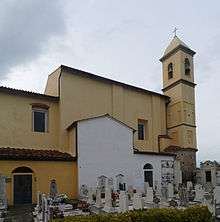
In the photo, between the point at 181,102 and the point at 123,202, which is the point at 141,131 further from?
the point at 123,202

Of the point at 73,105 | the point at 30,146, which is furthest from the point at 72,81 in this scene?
the point at 30,146

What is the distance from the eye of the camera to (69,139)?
2548 cm

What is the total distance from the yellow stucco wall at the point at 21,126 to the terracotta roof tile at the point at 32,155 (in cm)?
91

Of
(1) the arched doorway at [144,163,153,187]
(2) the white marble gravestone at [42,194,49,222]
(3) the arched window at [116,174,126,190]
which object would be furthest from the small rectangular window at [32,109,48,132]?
(2) the white marble gravestone at [42,194,49,222]

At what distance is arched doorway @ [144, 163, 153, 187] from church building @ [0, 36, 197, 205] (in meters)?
0.08

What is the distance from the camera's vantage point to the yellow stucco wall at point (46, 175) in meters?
20.7

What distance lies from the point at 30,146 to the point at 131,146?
767 centimetres

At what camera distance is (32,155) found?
2169 centimetres

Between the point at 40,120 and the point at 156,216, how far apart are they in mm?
15130

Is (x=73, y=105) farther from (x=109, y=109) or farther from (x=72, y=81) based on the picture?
(x=109, y=109)

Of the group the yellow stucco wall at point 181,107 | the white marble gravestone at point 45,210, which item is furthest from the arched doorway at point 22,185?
the yellow stucco wall at point 181,107

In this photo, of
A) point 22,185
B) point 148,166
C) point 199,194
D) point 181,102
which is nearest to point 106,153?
point 148,166

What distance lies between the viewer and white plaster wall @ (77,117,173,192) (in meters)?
24.0

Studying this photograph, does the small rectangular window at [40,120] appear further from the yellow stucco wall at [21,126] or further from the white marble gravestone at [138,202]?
the white marble gravestone at [138,202]
